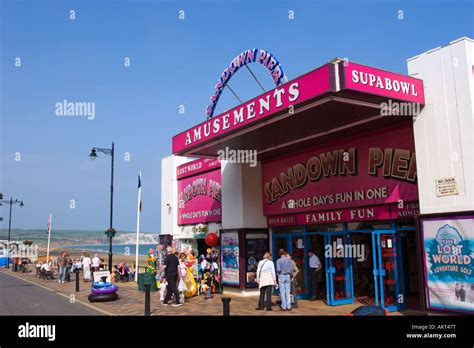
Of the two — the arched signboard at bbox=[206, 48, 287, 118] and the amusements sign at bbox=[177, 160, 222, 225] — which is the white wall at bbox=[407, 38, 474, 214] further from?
the amusements sign at bbox=[177, 160, 222, 225]

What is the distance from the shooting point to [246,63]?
15883mm

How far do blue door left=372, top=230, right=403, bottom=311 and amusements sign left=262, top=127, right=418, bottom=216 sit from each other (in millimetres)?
975

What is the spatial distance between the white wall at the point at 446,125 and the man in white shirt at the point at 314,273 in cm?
459

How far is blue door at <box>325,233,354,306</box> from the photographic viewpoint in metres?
13.6

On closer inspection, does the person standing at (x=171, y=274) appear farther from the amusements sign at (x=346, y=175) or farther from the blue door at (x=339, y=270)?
the blue door at (x=339, y=270)

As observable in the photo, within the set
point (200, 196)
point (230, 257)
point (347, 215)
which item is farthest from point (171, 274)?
point (200, 196)

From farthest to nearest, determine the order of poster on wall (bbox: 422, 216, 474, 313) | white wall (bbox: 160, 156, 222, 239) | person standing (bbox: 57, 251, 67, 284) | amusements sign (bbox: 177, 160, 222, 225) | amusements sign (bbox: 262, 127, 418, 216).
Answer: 1. person standing (bbox: 57, 251, 67, 284)
2. white wall (bbox: 160, 156, 222, 239)
3. amusements sign (bbox: 177, 160, 222, 225)
4. amusements sign (bbox: 262, 127, 418, 216)
5. poster on wall (bbox: 422, 216, 474, 313)

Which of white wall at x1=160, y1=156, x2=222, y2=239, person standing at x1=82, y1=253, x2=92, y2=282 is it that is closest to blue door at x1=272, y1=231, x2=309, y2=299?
white wall at x1=160, y1=156, x2=222, y2=239

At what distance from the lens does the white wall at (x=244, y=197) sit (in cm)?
1681

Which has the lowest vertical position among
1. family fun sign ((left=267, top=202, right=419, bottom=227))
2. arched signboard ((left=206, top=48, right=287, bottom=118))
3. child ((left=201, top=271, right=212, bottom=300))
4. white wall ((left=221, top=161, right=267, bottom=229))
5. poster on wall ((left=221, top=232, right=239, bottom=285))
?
child ((left=201, top=271, right=212, bottom=300))

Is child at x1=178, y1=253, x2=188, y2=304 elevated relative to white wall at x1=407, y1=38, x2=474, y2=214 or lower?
lower

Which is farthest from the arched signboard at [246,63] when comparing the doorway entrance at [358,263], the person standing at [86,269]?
the person standing at [86,269]
